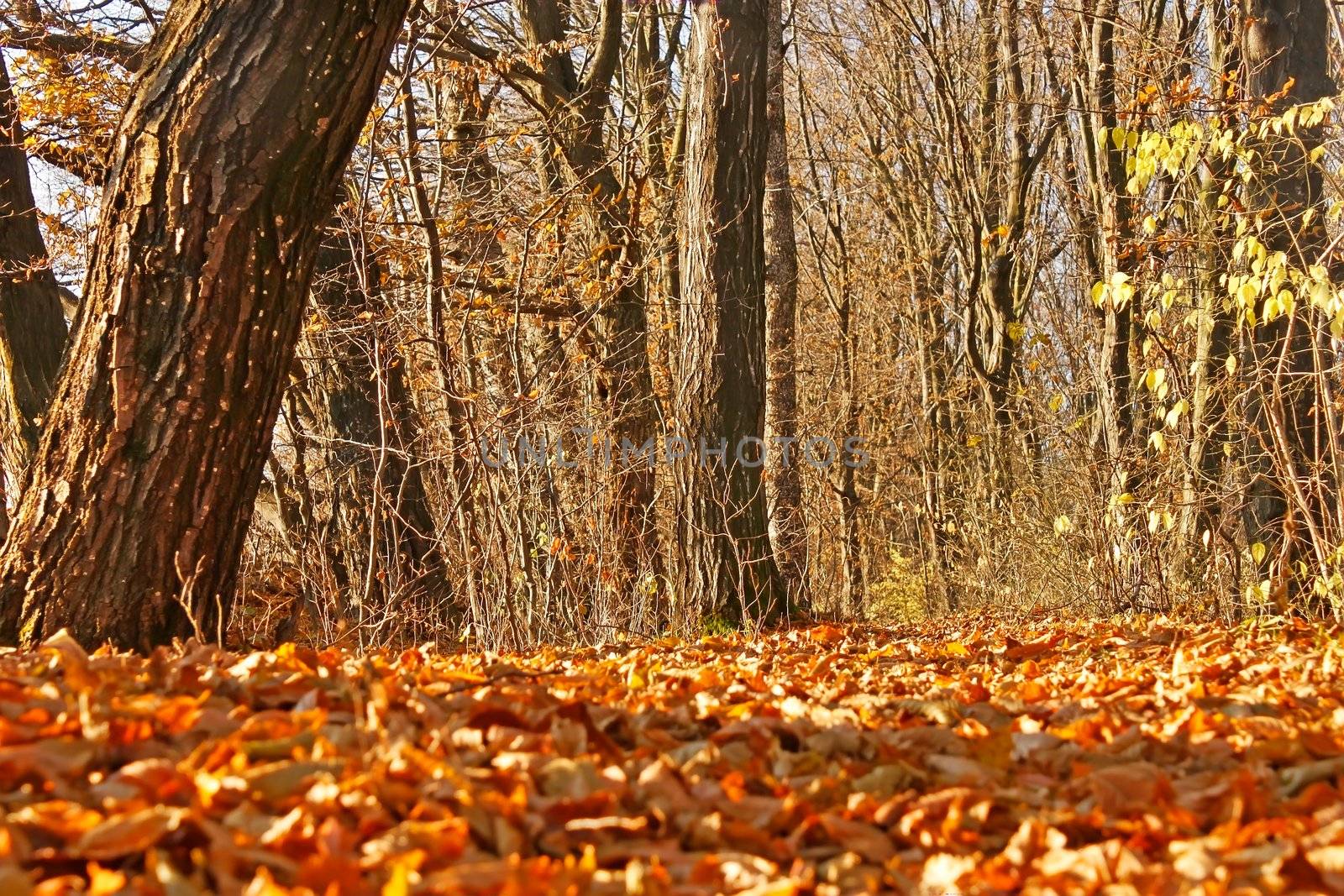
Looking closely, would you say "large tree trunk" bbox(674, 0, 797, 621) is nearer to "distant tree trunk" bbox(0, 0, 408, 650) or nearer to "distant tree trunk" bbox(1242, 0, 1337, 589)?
"distant tree trunk" bbox(1242, 0, 1337, 589)

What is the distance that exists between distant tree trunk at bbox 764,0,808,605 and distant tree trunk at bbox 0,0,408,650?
3.52 m

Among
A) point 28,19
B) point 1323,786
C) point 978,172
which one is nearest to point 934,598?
point 978,172

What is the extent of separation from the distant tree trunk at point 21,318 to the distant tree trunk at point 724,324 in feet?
13.1

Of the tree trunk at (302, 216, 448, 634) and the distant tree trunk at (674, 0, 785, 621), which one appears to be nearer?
the distant tree trunk at (674, 0, 785, 621)

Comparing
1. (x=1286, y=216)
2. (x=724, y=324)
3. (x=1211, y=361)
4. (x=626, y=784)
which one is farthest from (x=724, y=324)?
(x=626, y=784)

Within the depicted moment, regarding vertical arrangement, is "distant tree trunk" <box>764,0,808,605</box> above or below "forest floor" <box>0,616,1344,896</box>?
above

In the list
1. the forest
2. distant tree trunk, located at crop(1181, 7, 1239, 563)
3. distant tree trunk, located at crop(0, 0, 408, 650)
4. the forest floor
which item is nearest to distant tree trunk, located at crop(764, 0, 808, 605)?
the forest

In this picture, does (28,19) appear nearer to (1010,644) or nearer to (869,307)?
(1010,644)

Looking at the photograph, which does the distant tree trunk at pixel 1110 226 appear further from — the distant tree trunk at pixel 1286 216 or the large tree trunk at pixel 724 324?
the large tree trunk at pixel 724 324

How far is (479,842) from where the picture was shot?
74.0 inches

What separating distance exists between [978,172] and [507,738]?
1230 centimetres

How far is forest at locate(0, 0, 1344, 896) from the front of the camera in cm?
201

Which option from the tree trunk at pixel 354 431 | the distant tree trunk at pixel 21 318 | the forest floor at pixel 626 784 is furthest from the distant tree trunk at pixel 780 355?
the distant tree trunk at pixel 21 318

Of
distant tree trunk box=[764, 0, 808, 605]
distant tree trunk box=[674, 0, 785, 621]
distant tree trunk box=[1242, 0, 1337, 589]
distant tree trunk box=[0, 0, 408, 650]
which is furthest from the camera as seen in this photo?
distant tree trunk box=[764, 0, 808, 605]
